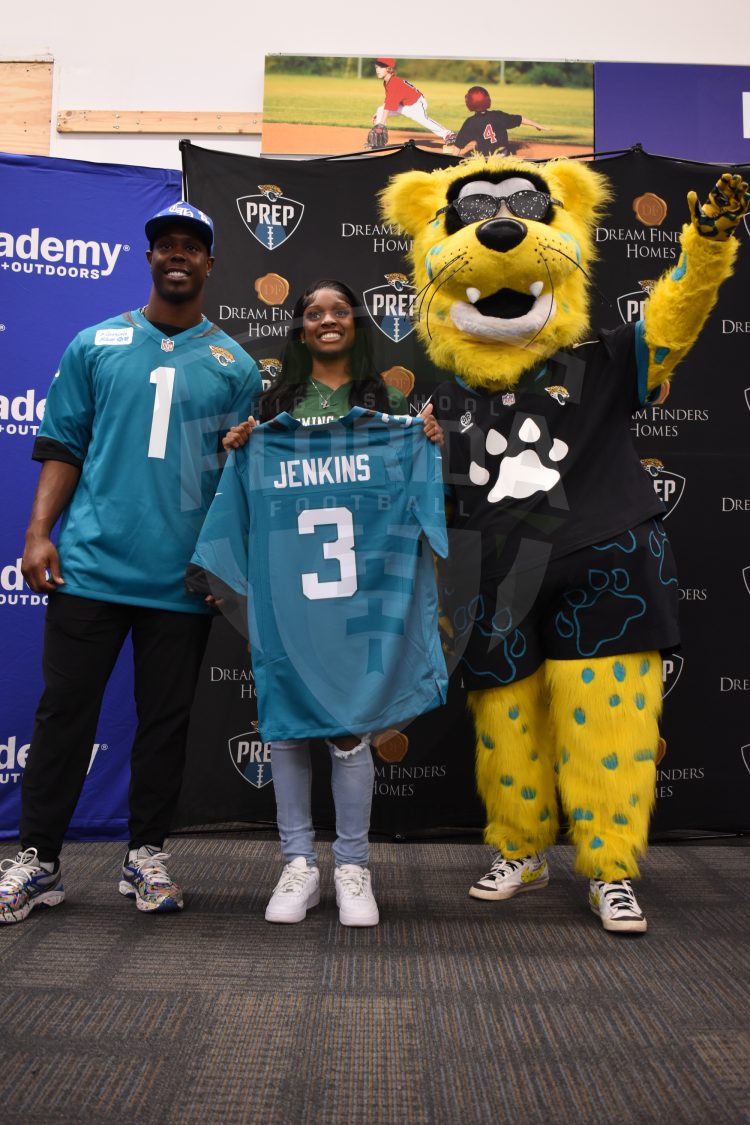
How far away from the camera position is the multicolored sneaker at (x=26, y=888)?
1951mm

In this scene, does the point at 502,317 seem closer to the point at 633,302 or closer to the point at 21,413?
the point at 633,302

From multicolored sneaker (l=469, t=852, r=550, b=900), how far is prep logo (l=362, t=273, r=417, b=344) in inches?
61.8

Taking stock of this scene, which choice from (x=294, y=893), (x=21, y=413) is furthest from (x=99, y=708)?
(x=21, y=413)

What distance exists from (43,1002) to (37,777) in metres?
0.61

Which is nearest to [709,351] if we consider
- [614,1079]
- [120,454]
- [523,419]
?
[523,419]

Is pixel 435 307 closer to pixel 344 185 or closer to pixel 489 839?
pixel 344 185

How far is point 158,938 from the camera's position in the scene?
187cm

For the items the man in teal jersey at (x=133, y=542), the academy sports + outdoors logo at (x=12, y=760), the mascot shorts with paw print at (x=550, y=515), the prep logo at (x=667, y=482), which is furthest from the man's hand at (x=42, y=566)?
the prep logo at (x=667, y=482)

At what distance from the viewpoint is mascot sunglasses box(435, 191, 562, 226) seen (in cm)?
216

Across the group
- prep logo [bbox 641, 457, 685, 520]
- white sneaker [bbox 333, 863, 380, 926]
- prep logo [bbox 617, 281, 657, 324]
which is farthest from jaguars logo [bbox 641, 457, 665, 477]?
white sneaker [bbox 333, 863, 380, 926]

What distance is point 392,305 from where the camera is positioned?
2.82 m

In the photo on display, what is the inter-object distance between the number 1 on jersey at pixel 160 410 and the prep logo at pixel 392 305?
0.90 m

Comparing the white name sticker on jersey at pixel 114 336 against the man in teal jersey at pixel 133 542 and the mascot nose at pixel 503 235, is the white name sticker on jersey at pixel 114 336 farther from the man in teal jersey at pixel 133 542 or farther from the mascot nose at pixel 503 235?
the mascot nose at pixel 503 235

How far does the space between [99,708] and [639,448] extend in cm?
174
